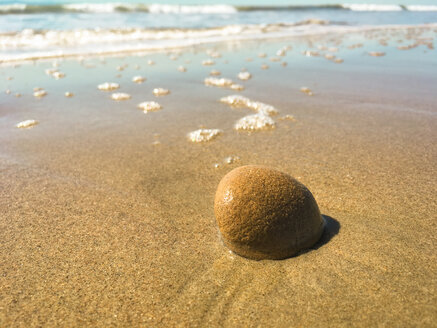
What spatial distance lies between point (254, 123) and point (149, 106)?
1501 mm

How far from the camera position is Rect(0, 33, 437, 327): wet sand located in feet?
4.81

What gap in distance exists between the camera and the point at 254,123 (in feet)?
11.6

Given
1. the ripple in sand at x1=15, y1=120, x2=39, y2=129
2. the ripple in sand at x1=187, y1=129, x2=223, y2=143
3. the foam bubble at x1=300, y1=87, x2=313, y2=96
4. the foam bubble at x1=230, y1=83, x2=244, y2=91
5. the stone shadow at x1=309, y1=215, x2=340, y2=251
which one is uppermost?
the foam bubble at x1=300, y1=87, x2=313, y2=96

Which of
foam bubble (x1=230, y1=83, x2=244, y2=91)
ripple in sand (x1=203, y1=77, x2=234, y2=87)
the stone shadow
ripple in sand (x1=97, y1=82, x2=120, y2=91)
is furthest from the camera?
ripple in sand (x1=203, y1=77, x2=234, y2=87)

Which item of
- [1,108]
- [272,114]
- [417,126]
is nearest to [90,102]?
[1,108]

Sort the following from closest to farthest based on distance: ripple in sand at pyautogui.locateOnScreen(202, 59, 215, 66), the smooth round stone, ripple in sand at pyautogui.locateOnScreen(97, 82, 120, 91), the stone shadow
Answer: the smooth round stone → the stone shadow → ripple in sand at pyautogui.locateOnScreen(97, 82, 120, 91) → ripple in sand at pyautogui.locateOnScreen(202, 59, 215, 66)

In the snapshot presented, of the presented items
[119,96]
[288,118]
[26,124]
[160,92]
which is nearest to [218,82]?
[160,92]

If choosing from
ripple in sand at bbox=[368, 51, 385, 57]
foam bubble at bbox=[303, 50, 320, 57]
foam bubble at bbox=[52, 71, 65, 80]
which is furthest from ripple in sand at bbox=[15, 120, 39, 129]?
ripple in sand at bbox=[368, 51, 385, 57]

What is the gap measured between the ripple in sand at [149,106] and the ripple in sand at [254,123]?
1194 millimetres

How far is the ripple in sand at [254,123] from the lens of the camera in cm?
350

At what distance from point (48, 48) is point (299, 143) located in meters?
8.36

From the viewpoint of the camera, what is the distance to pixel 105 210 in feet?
7.23

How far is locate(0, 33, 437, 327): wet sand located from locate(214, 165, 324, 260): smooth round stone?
0.25ft

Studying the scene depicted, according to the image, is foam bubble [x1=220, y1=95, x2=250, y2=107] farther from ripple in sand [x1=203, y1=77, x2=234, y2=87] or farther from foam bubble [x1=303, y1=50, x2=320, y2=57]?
foam bubble [x1=303, y1=50, x2=320, y2=57]
